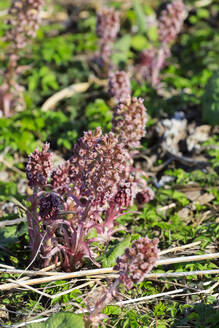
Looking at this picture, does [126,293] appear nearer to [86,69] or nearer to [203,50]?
[86,69]

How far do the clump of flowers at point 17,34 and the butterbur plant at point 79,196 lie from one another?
221 centimetres

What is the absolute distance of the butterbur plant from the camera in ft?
8.39

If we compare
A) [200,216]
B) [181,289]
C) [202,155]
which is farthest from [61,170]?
[202,155]

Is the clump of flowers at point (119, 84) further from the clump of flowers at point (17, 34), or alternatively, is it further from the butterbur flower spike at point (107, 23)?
the butterbur flower spike at point (107, 23)

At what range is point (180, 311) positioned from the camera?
111 inches

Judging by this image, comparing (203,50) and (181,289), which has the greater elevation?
(203,50)

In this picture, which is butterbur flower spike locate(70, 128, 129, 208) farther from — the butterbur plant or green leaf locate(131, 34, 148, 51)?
green leaf locate(131, 34, 148, 51)

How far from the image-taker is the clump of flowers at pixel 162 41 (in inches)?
215

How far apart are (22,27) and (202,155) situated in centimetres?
248

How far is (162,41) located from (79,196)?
137 inches

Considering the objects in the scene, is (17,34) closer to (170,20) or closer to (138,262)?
(170,20)

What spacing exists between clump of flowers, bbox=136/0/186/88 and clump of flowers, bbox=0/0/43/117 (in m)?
1.69

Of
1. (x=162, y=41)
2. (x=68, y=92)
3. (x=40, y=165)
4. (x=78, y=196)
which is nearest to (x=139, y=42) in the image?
(x=162, y=41)

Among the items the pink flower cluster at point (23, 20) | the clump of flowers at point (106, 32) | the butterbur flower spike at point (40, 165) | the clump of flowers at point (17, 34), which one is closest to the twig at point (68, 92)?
the clump of flowers at point (106, 32)
